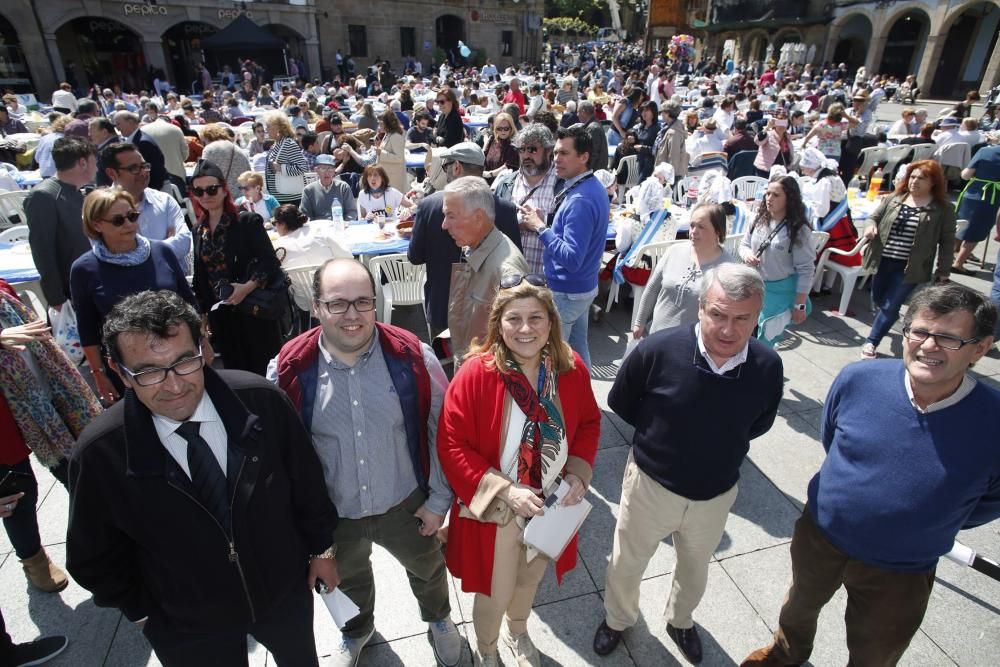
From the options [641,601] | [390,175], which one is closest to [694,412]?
[641,601]

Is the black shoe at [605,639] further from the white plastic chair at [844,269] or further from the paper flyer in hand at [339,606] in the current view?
the white plastic chair at [844,269]

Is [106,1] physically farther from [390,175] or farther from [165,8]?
[390,175]

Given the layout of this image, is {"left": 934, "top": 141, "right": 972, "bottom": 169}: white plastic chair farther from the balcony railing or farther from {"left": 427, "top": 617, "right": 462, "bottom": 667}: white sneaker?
the balcony railing

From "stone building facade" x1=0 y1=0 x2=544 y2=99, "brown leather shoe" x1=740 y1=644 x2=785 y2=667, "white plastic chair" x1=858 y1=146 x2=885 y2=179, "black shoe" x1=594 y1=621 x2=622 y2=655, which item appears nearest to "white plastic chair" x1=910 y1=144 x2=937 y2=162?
"white plastic chair" x1=858 y1=146 x2=885 y2=179

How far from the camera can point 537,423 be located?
6.73ft

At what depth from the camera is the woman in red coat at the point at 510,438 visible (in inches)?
78.7

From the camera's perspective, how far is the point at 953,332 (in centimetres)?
175

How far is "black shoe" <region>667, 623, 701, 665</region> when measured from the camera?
250cm

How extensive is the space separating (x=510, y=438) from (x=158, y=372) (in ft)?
3.91

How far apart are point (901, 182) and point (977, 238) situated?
3.42 meters

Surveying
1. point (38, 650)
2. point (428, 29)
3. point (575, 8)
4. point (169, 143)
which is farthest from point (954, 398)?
point (575, 8)

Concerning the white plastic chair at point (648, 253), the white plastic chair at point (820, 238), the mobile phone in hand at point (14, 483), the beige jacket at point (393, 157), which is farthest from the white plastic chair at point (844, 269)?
the mobile phone in hand at point (14, 483)

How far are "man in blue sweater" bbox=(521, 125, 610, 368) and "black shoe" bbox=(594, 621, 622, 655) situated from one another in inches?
65.9

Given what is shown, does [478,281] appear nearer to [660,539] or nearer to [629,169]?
[660,539]
